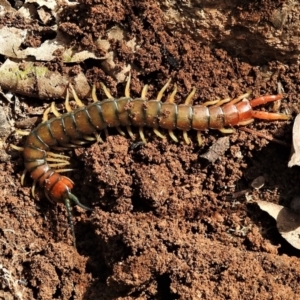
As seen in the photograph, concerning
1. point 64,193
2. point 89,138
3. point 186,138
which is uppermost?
point 186,138

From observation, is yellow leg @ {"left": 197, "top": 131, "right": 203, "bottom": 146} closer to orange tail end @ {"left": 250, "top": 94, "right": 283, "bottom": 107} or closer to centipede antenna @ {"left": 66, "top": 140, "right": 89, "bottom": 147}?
orange tail end @ {"left": 250, "top": 94, "right": 283, "bottom": 107}

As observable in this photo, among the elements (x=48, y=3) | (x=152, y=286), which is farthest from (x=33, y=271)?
(x=48, y=3)

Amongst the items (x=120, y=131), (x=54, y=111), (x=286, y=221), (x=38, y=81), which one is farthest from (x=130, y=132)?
(x=286, y=221)

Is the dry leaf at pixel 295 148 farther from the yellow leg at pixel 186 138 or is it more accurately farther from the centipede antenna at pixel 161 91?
the centipede antenna at pixel 161 91

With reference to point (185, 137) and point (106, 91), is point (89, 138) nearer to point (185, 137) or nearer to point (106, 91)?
point (106, 91)

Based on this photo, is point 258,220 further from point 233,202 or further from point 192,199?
point 192,199

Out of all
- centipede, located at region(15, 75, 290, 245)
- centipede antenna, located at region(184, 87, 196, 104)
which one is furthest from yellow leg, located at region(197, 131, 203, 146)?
centipede antenna, located at region(184, 87, 196, 104)
